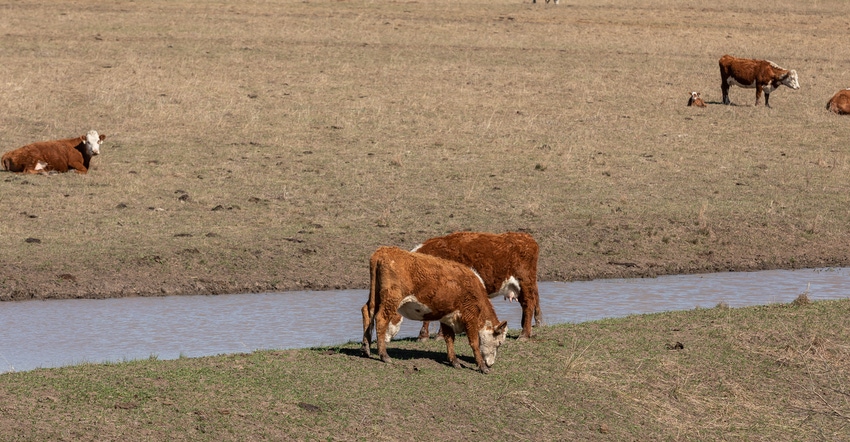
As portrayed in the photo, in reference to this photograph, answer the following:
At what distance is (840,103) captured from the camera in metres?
31.4

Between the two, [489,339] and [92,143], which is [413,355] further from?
[92,143]

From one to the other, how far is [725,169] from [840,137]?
5.41 m

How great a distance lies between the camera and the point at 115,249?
1753 cm

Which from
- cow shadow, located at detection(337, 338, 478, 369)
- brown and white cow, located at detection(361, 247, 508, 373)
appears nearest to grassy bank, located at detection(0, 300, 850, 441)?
cow shadow, located at detection(337, 338, 478, 369)

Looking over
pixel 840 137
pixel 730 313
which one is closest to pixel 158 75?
pixel 840 137

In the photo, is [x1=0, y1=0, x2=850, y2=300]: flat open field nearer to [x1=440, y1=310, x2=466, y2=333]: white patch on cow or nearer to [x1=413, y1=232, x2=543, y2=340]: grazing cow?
[x1=413, y1=232, x2=543, y2=340]: grazing cow

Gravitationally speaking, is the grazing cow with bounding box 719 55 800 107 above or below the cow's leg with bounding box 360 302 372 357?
below

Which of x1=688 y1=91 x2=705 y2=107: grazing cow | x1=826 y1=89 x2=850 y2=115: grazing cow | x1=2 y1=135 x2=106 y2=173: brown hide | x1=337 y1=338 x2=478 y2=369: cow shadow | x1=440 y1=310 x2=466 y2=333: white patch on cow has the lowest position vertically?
x1=826 y1=89 x2=850 y2=115: grazing cow

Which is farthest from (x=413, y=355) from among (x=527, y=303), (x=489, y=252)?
(x=527, y=303)

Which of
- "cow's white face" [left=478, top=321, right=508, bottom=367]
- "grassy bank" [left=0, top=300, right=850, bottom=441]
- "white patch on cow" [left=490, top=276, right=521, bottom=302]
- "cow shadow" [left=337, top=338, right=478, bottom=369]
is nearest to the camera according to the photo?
"grassy bank" [left=0, top=300, right=850, bottom=441]

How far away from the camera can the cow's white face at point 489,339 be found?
11.1 m

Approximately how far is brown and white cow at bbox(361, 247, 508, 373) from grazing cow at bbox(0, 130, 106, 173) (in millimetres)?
13030

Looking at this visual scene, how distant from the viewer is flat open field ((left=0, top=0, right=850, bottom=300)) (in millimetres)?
18469

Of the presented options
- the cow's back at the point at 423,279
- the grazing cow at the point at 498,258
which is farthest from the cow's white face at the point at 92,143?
the cow's back at the point at 423,279
